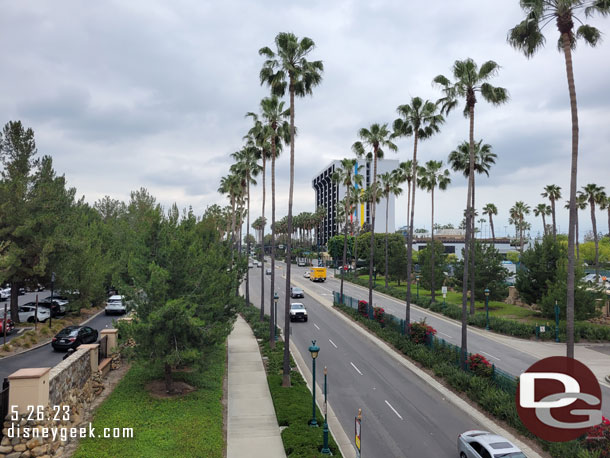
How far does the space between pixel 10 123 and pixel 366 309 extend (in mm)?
38562

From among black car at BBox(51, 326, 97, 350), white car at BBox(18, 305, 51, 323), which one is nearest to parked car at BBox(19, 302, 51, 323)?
white car at BBox(18, 305, 51, 323)

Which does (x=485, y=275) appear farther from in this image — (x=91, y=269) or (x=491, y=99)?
(x=91, y=269)

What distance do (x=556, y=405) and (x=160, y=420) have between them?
1444 cm

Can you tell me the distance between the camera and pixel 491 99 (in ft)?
80.8

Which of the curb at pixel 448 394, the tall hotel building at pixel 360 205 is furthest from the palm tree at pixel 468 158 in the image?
the tall hotel building at pixel 360 205

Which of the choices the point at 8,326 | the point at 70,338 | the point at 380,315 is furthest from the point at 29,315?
the point at 380,315

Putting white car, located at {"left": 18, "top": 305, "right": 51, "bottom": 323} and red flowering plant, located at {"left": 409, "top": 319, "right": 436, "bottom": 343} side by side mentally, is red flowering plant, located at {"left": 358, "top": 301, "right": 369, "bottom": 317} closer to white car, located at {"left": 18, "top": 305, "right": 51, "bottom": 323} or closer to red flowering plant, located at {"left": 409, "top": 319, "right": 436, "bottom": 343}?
red flowering plant, located at {"left": 409, "top": 319, "right": 436, "bottom": 343}

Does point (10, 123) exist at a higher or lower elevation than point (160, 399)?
higher

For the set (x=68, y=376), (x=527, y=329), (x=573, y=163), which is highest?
(x=573, y=163)

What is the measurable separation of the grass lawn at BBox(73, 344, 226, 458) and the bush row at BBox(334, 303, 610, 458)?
1205 centimetres

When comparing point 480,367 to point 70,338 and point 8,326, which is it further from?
point 8,326

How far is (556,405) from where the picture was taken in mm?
13586

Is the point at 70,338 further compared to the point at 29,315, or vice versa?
the point at 29,315

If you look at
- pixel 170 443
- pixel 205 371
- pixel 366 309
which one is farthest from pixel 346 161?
pixel 170 443
